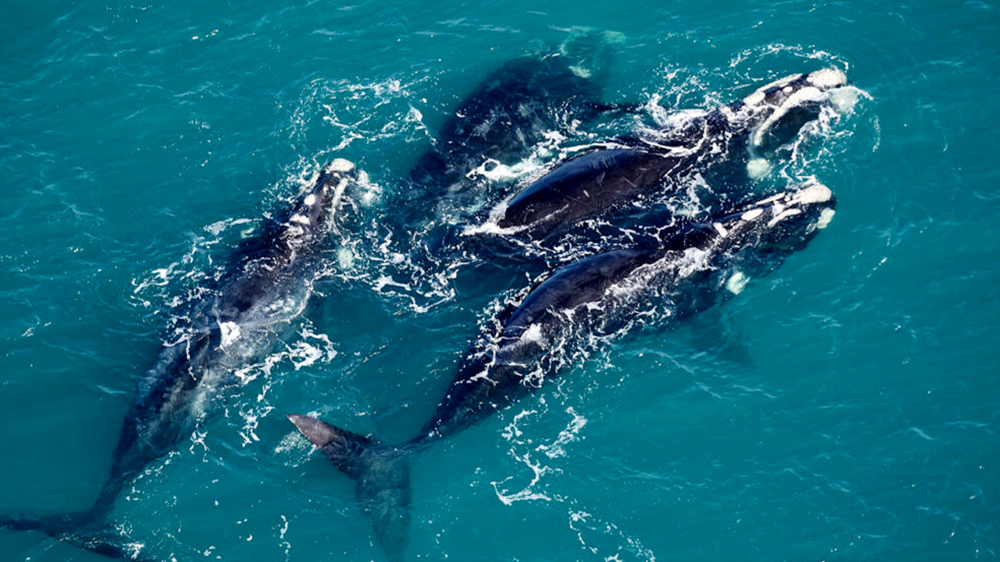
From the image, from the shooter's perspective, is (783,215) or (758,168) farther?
(758,168)

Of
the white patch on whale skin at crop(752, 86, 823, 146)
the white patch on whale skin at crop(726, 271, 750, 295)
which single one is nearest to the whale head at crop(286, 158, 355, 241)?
the white patch on whale skin at crop(726, 271, 750, 295)

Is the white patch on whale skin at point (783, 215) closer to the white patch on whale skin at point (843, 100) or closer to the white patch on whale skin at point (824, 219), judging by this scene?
the white patch on whale skin at point (824, 219)

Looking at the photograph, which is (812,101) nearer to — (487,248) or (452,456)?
(487,248)

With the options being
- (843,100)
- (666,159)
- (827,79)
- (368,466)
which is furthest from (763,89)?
(368,466)

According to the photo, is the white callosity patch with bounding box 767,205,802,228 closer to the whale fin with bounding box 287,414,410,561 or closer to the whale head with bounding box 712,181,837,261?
the whale head with bounding box 712,181,837,261

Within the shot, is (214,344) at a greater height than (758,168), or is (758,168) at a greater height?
(758,168)

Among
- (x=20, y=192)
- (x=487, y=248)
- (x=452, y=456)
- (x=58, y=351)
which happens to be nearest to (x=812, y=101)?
(x=487, y=248)

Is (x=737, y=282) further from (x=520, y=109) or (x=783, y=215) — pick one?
(x=520, y=109)

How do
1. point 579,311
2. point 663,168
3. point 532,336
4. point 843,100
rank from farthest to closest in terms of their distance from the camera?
1. point 843,100
2. point 663,168
3. point 579,311
4. point 532,336
